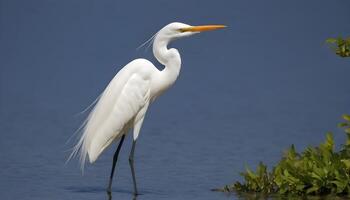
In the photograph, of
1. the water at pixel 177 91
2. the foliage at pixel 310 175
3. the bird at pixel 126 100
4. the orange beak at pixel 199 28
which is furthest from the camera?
the water at pixel 177 91

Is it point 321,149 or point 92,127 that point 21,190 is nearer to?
point 92,127

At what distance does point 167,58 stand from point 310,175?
1.68 m

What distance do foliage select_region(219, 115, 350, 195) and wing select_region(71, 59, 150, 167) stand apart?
1.16 meters

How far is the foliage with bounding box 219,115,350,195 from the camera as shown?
8742 millimetres

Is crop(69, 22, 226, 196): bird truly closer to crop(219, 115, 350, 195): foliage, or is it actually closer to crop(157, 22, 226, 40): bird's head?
crop(157, 22, 226, 40): bird's head

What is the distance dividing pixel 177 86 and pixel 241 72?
1667 mm

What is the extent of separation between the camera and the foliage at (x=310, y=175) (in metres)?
8.74

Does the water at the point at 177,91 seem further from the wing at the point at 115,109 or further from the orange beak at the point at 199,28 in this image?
the orange beak at the point at 199,28

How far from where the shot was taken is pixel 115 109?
31.3ft

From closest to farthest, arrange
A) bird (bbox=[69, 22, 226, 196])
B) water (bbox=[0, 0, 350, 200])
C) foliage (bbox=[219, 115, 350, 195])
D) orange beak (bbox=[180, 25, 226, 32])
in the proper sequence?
1. foliage (bbox=[219, 115, 350, 195])
2. bird (bbox=[69, 22, 226, 196])
3. orange beak (bbox=[180, 25, 226, 32])
4. water (bbox=[0, 0, 350, 200])

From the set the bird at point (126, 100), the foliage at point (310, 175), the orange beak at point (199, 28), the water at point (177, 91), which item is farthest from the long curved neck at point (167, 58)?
the foliage at point (310, 175)

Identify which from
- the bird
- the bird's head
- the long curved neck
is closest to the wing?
the bird

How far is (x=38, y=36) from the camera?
21.2 m

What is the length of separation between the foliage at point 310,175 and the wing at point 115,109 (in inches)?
45.8
